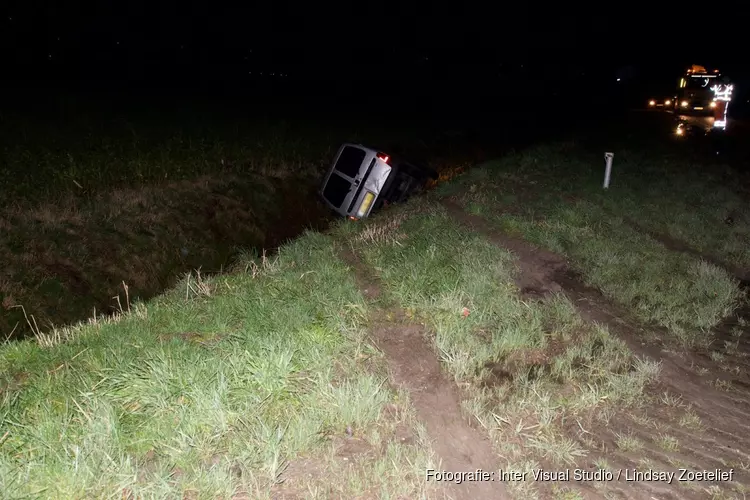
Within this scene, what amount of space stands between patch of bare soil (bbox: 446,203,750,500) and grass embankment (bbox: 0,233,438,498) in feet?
4.47

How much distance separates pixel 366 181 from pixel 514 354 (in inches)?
281

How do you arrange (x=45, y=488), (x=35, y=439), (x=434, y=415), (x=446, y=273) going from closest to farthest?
(x=45, y=488), (x=35, y=439), (x=434, y=415), (x=446, y=273)

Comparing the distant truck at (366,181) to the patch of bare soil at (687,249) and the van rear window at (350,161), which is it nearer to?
the van rear window at (350,161)

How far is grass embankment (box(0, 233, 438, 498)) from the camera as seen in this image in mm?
3051

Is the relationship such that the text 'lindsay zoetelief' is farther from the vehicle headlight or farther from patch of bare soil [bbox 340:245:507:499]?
the vehicle headlight

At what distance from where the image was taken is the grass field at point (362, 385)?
126 inches

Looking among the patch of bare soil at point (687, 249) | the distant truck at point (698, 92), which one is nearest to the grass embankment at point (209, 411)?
the patch of bare soil at point (687, 249)

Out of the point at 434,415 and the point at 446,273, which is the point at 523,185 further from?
the point at 434,415

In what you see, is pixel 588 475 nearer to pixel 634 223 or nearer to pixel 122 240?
pixel 634 223

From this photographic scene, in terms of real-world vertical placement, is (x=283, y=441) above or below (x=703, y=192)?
below

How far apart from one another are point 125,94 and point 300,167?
929 cm

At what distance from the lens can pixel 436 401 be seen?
4035mm

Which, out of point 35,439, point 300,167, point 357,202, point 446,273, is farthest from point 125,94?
point 35,439

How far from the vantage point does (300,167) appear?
15289 mm
